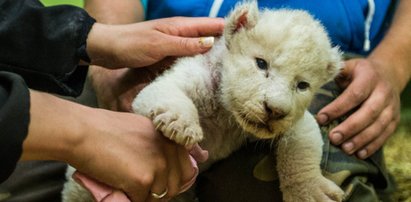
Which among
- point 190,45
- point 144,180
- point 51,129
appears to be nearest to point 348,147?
point 190,45

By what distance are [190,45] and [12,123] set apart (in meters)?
0.50

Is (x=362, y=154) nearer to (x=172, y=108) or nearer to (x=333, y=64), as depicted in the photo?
(x=333, y=64)

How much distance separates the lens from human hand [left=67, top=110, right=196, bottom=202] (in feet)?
3.20

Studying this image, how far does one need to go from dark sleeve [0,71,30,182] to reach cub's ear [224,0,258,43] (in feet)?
1.64

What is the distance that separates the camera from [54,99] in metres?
0.97

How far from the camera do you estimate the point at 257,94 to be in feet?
3.48

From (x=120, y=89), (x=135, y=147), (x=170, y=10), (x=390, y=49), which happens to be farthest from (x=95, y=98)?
(x=390, y=49)

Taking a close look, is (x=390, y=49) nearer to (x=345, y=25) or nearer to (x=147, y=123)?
(x=345, y=25)

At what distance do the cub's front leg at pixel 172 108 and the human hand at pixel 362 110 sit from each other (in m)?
0.42

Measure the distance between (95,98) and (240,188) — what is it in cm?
55

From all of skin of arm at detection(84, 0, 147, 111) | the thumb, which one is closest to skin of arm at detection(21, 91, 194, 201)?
the thumb

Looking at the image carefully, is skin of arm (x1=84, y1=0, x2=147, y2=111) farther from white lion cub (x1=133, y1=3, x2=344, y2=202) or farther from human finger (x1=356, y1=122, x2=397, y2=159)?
human finger (x1=356, y1=122, x2=397, y2=159)

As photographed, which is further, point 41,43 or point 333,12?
point 333,12

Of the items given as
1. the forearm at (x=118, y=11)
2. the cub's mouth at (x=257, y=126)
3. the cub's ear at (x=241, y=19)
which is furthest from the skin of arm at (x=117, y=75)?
the cub's mouth at (x=257, y=126)
